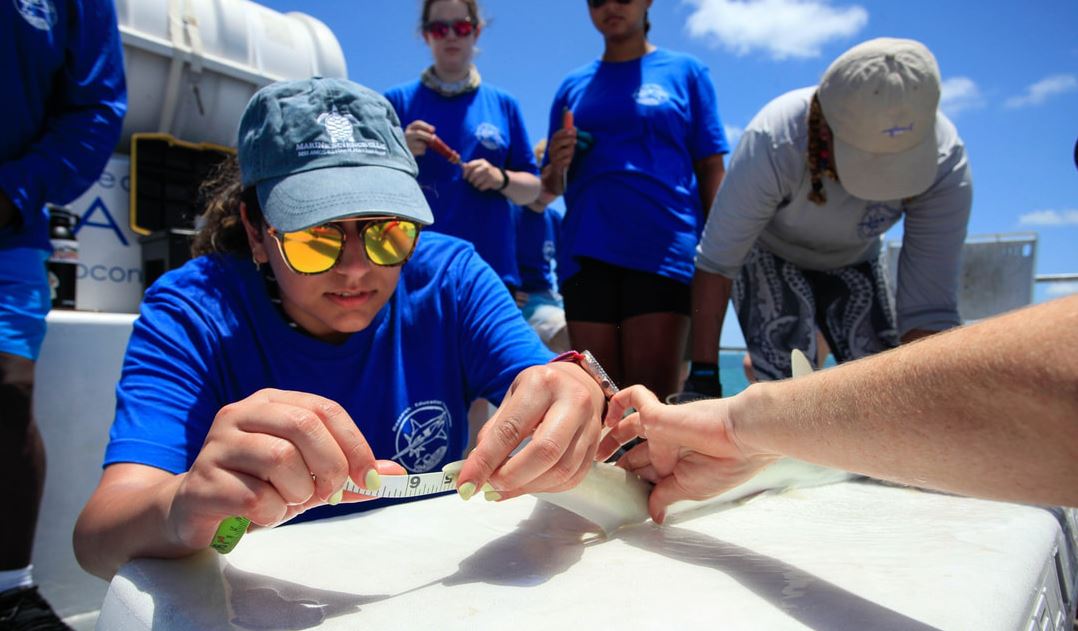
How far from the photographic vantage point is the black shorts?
2303mm

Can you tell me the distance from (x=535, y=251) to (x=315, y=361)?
12.3 feet

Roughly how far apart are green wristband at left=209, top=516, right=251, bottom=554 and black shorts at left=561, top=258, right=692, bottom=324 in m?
1.69

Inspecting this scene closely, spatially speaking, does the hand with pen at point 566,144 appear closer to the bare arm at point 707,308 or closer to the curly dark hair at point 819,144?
the bare arm at point 707,308

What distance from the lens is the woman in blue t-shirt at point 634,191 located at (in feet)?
7.57

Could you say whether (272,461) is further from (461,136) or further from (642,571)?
(461,136)

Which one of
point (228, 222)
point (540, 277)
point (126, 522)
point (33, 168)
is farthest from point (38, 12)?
point (540, 277)

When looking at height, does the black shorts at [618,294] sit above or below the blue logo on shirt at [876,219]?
below

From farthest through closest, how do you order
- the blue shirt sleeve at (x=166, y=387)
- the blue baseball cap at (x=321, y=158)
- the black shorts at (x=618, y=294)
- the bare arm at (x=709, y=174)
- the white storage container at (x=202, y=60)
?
the white storage container at (x=202, y=60) → the bare arm at (x=709, y=174) → the black shorts at (x=618, y=294) → the blue baseball cap at (x=321, y=158) → the blue shirt sleeve at (x=166, y=387)

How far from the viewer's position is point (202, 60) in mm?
3988

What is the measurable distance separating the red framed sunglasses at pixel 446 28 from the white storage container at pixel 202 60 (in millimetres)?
1945

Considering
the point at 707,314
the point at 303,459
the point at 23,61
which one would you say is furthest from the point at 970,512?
the point at 23,61

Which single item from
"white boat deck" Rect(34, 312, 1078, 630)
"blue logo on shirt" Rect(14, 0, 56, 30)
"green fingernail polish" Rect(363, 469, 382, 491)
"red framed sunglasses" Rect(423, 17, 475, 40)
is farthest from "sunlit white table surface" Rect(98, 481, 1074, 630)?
"red framed sunglasses" Rect(423, 17, 475, 40)

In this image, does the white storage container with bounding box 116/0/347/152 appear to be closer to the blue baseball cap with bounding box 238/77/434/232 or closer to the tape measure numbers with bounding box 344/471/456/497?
→ the blue baseball cap with bounding box 238/77/434/232

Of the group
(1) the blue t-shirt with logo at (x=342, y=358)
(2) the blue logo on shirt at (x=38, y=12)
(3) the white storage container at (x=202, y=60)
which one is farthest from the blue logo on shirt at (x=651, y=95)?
(3) the white storage container at (x=202, y=60)
